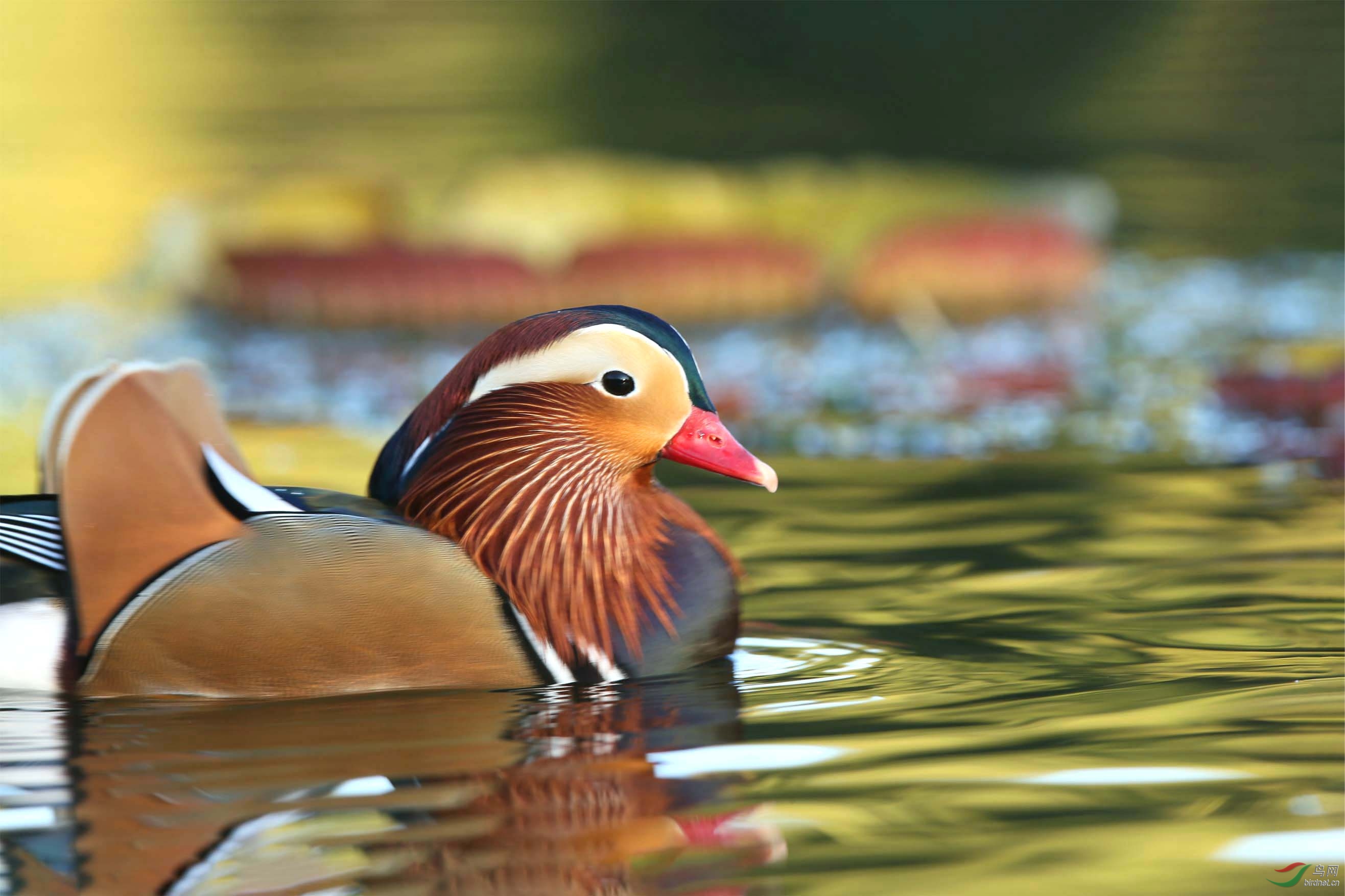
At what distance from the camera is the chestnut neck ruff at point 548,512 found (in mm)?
4121

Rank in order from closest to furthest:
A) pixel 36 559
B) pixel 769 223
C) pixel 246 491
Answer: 1. pixel 36 559
2. pixel 246 491
3. pixel 769 223

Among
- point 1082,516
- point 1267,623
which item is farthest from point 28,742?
point 1082,516

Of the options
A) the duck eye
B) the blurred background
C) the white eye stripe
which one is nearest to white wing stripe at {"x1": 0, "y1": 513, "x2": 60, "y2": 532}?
the white eye stripe

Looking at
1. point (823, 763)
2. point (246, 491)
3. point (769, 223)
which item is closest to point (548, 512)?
point (246, 491)

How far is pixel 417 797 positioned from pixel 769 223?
8.93 meters

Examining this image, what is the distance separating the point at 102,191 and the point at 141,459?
38.9 feet

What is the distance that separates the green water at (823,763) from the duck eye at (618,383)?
626 millimetres

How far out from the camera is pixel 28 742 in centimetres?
369

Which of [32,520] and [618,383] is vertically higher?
[618,383]

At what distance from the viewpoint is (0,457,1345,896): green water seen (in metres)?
2.97

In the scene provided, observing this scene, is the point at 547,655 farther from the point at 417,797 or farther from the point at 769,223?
the point at 769,223

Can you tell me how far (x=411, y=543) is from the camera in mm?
3975

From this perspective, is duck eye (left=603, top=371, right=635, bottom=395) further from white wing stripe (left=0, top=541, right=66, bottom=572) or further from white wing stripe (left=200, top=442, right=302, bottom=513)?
white wing stripe (left=0, top=541, right=66, bottom=572)

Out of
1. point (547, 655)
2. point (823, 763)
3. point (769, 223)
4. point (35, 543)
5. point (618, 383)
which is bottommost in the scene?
point (823, 763)
